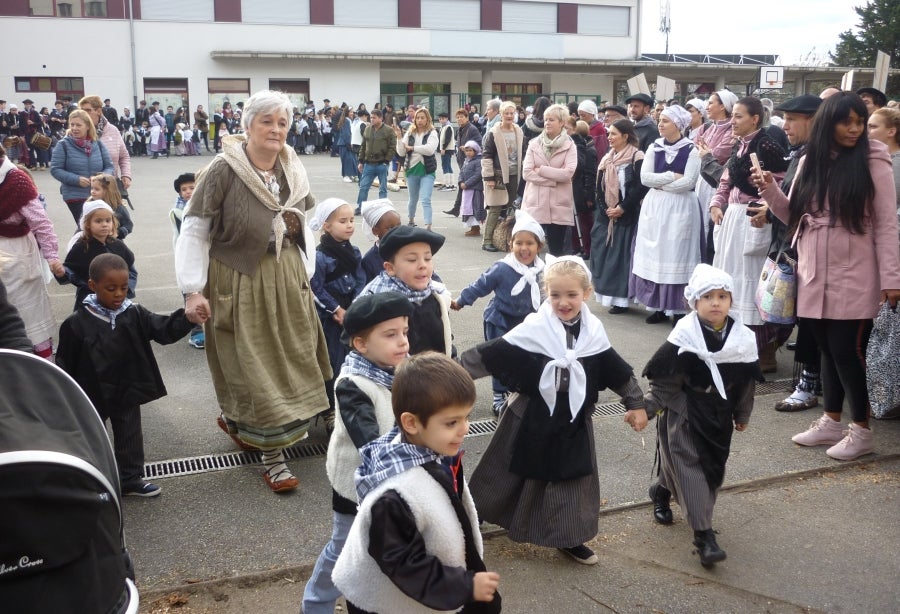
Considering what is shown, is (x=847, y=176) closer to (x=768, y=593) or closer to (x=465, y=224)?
(x=768, y=593)

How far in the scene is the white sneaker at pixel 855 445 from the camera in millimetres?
4847

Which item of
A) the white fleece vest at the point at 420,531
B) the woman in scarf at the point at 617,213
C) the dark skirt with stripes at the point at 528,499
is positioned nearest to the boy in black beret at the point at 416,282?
the dark skirt with stripes at the point at 528,499

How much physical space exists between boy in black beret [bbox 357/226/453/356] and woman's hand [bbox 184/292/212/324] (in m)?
0.77

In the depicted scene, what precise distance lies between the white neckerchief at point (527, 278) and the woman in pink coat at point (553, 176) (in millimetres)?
3875

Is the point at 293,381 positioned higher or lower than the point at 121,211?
lower

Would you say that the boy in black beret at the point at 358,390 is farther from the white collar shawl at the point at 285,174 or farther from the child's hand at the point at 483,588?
the white collar shawl at the point at 285,174

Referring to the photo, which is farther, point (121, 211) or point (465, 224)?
point (465, 224)

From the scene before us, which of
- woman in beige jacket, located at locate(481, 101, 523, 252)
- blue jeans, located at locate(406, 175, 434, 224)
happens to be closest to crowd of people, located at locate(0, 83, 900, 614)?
woman in beige jacket, located at locate(481, 101, 523, 252)

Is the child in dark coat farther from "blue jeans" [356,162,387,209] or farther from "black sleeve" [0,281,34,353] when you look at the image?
"blue jeans" [356,162,387,209]

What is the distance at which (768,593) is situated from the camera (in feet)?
11.5

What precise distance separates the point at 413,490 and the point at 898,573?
2.55 meters

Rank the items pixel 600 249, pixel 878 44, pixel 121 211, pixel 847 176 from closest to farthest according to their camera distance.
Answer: pixel 847 176 < pixel 121 211 < pixel 600 249 < pixel 878 44

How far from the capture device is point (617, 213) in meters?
8.28

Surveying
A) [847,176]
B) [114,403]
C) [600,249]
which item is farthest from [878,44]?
[114,403]
